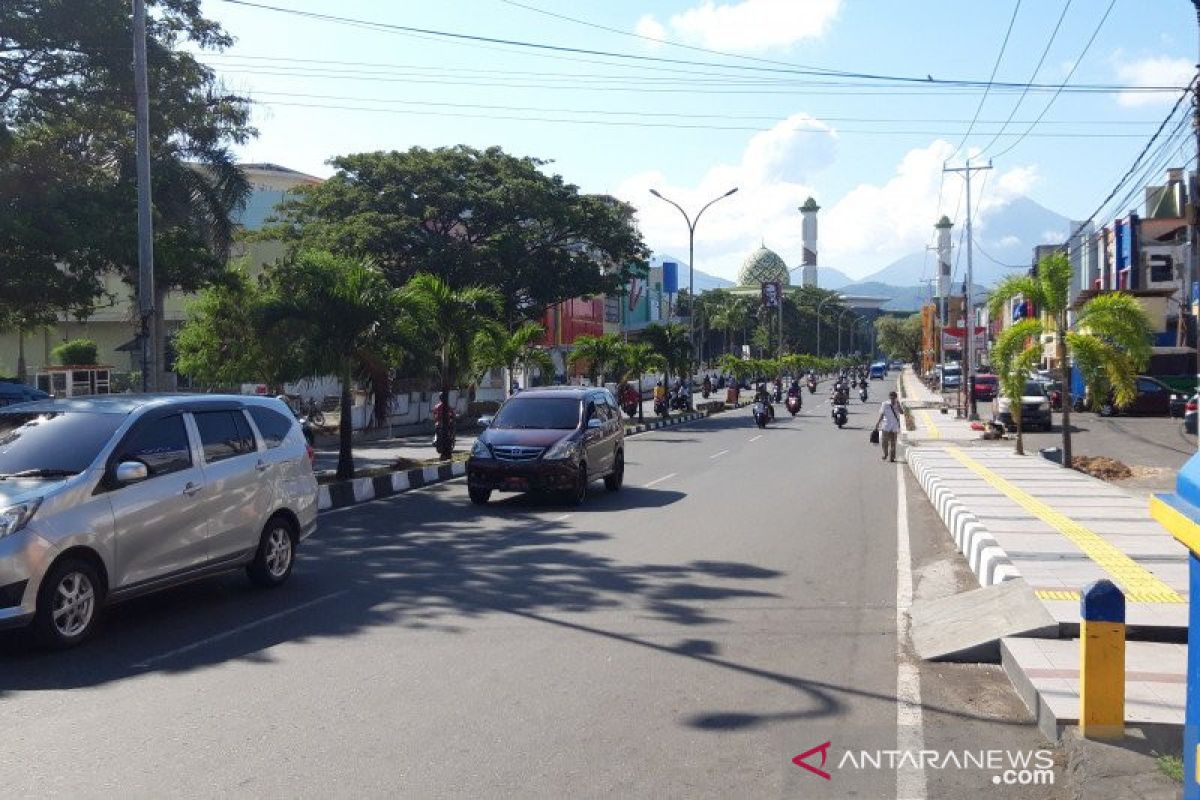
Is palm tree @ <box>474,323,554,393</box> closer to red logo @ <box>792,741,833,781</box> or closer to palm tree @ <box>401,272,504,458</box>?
palm tree @ <box>401,272,504,458</box>

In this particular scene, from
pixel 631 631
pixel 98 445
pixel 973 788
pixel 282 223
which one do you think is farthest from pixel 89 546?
pixel 282 223

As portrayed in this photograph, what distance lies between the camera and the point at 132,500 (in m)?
8.23

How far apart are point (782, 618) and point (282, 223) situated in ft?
129

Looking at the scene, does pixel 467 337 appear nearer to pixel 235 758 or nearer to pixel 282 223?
pixel 235 758

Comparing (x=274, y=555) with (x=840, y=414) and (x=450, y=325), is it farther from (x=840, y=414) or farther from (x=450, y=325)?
Answer: (x=840, y=414)

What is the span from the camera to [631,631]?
27.5ft

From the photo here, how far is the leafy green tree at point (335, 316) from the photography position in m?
19.2

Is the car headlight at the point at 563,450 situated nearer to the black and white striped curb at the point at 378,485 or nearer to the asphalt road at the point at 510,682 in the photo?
the black and white striped curb at the point at 378,485

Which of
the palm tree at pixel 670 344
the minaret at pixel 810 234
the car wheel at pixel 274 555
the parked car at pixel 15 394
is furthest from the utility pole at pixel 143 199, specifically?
the minaret at pixel 810 234

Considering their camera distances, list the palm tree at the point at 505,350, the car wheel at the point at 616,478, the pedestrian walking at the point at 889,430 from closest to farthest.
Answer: the car wheel at the point at 616,478
the palm tree at the point at 505,350
the pedestrian walking at the point at 889,430

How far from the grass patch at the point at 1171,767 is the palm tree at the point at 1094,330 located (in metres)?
17.1

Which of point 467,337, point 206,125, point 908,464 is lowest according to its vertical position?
point 908,464

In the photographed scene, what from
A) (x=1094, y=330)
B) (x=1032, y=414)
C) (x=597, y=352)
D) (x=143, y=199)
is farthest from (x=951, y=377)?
(x=143, y=199)

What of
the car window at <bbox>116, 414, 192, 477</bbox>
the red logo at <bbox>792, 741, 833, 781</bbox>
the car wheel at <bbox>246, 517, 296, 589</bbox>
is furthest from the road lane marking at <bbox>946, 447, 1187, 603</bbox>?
the car window at <bbox>116, 414, 192, 477</bbox>
